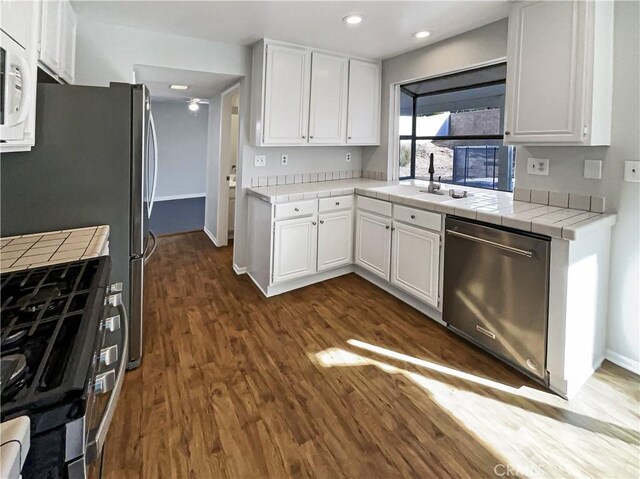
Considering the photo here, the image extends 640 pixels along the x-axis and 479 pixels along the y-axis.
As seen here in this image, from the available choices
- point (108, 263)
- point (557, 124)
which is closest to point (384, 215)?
point (557, 124)

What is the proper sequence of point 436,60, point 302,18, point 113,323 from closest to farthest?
point 113,323
point 302,18
point 436,60

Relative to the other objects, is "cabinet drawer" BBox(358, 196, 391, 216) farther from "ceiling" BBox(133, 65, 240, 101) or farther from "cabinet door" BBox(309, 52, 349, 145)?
"ceiling" BBox(133, 65, 240, 101)

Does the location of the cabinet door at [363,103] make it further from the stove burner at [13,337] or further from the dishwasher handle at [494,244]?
the stove burner at [13,337]

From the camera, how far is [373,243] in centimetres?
339

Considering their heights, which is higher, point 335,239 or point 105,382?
point 335,239

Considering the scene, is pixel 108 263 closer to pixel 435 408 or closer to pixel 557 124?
pixel 435 408

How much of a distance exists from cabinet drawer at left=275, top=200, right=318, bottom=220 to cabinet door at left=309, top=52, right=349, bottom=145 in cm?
76

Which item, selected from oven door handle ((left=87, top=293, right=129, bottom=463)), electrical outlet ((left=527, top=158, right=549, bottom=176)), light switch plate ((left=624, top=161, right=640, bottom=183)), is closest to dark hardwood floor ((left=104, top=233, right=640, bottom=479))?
oven door handle ((left=87, top=293, right=129, bottom=463))

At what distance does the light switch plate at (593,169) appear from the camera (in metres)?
2.24

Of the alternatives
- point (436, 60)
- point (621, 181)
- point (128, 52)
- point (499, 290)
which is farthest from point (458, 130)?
point (128, 52)

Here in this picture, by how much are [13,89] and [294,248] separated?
227cm

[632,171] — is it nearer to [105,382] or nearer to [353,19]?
[353,19]

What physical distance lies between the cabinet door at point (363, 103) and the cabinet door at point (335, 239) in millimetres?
969

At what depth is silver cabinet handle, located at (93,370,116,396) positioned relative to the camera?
43.7 inches
